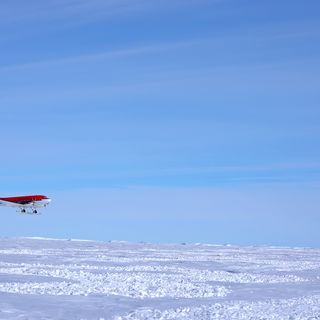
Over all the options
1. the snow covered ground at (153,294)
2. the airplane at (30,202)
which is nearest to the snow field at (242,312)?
the snow covered ground at (153,294)

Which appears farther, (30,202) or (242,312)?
(30,202)

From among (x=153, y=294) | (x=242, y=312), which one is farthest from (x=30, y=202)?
(x=242, y=312)

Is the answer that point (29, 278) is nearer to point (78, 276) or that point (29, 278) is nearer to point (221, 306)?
point (78, 276)

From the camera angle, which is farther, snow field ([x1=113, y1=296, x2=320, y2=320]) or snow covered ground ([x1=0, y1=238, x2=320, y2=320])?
snow covered ground ([x1=0, y1=238, x2=320, y2=320])

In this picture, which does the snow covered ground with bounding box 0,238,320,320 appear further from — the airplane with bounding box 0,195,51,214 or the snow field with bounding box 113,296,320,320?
the airplane with bounding box 0,195,51,214

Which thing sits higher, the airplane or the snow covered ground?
the airplane

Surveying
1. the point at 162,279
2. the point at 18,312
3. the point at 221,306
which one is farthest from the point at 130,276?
the point at 18,312

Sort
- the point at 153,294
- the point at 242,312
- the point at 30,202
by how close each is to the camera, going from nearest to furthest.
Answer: the point at 242,312
the point at 153,294
the point at 30,202

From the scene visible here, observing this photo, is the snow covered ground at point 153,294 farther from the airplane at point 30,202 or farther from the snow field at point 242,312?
the airplane at point 30,202

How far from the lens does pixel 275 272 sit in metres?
29.2

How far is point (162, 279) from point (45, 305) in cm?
874

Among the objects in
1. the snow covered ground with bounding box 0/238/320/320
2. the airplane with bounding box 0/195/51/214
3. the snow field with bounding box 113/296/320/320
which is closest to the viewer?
the snow field with bounding box 113/296/320/320

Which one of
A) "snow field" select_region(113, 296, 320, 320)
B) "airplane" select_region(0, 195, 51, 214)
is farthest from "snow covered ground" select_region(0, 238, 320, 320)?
"airplane" select_region(0, 195, 51, 214)

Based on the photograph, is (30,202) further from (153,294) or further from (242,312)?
(242,312)
